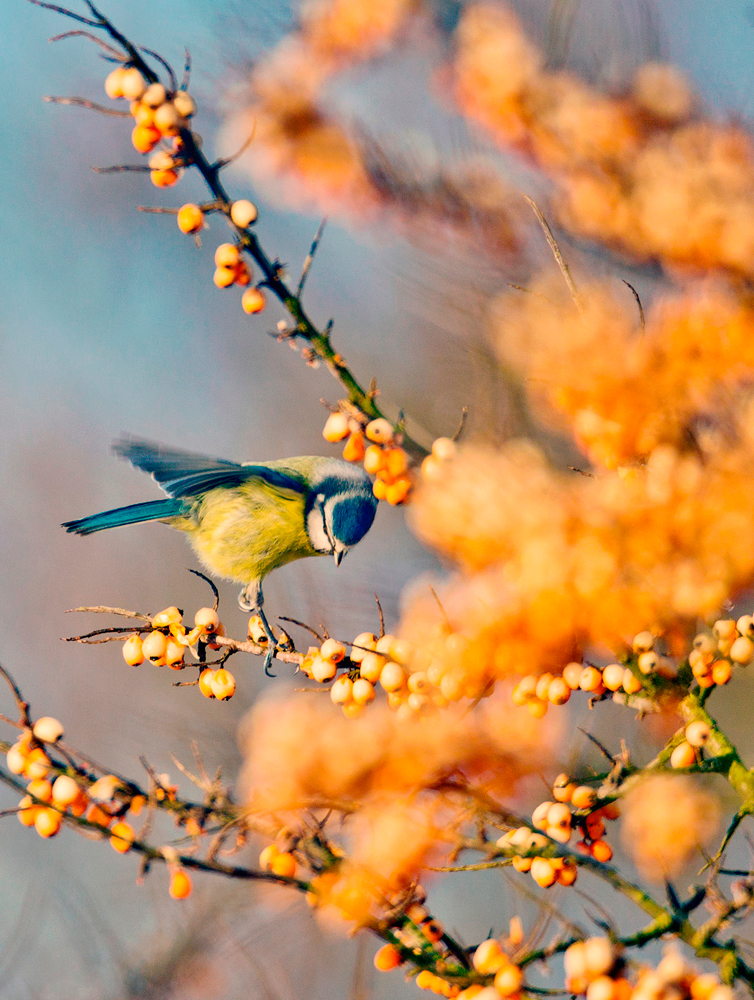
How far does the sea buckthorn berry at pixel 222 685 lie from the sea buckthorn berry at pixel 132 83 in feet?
3.68

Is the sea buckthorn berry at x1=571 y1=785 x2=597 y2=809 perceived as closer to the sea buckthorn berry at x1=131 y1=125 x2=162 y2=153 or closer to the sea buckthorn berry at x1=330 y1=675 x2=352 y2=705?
the sea buckthorn berry at x1=330 y1=675 x2=352 y2=705

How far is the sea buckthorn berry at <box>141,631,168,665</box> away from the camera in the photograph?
61.7 inches

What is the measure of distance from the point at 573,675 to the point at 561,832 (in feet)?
1.01

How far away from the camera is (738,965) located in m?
1.12

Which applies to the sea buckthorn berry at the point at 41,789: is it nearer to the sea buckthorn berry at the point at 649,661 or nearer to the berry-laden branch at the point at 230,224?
the berry-laden branch at the point at 230,224

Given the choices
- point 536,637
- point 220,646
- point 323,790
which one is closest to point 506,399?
point 536,637

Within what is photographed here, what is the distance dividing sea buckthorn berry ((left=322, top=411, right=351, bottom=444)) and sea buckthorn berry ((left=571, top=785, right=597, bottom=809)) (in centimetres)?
80

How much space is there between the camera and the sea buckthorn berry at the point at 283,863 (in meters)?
1.33

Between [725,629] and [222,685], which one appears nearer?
[725,629]

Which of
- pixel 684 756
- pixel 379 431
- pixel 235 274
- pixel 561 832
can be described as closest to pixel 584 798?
pixel 561 832

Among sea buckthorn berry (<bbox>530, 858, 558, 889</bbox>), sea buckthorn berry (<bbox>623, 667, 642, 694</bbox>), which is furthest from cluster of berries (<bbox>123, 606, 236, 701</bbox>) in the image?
sea buckthorn berry (<bbox>623, 667, 642, 694</bbox>)

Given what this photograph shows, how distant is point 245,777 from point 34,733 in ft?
3.09

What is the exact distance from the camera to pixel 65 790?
1.26m

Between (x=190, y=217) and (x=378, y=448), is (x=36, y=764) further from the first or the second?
(x=190, y=217)
